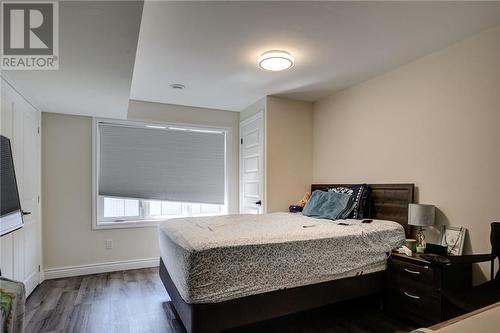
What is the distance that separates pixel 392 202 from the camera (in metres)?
3.01

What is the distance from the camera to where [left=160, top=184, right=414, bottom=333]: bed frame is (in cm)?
193

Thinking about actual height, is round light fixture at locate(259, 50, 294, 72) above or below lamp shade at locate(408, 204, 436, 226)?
above

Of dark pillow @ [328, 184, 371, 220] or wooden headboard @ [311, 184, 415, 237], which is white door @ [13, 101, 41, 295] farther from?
wooden headboard @ [311, 184, 415, 237]

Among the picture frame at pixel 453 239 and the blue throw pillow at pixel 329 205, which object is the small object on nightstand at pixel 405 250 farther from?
the blue throw pillow at pixel 329 205

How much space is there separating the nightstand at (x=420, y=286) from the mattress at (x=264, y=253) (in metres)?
0.18

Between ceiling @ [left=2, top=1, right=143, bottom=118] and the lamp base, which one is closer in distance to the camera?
ceiling @ [left=2, top=1, right=143, bottom=118]

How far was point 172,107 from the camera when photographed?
14.4 feet

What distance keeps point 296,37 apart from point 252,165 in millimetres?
2322

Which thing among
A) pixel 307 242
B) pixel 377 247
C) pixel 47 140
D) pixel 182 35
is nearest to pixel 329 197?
pixel 377 247

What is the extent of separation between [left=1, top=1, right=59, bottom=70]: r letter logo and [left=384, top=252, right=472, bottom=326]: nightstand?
307 cm

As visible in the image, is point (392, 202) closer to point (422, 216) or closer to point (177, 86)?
point (422, 216)

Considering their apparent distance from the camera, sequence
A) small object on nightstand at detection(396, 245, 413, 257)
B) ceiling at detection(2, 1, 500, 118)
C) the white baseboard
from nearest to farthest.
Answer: ceiling at detection(2, 1, 500, 118) < small object on nightstand at detection(396, 245, 413, 257) < the white baseboard

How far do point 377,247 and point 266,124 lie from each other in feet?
7.06

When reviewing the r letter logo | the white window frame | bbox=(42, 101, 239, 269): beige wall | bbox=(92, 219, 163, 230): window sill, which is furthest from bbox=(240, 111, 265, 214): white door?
the r letter logo
